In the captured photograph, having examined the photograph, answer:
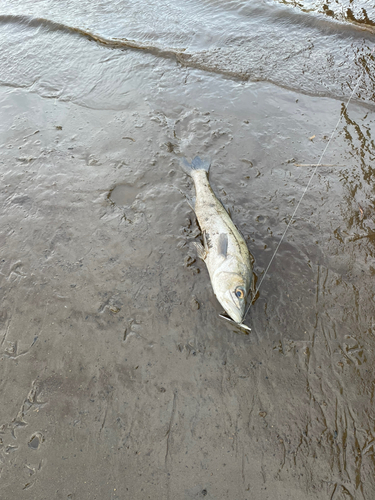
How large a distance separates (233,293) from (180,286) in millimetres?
753

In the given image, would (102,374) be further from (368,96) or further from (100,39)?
(100,39)

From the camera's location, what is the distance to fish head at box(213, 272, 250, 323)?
3616 mm

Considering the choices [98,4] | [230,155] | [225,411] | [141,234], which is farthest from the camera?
[98,4]

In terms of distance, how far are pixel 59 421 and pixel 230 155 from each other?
15.6ft

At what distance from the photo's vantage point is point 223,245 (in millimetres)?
4047

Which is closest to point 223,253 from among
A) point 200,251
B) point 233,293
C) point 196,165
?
point 200,251

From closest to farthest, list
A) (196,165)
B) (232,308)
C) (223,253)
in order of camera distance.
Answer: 1. (232,308)
2. (223,253)
3. (196,165)

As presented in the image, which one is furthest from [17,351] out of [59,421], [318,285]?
[318,285]

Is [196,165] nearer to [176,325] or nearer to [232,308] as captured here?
[232,308]

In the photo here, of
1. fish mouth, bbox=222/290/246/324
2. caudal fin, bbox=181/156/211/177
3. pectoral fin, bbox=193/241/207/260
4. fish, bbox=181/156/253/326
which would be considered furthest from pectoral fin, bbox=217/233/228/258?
caudal fin, bbox=181/156/211/177

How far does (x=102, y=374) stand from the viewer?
3412 millimetres

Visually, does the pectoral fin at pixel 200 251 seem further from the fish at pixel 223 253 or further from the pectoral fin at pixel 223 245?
the pectoral fin at pixel 223 245

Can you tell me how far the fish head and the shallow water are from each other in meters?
0.21

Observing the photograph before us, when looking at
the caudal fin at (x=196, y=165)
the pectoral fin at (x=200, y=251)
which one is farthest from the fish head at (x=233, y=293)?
the caudal fin at (x=196, y=165)
